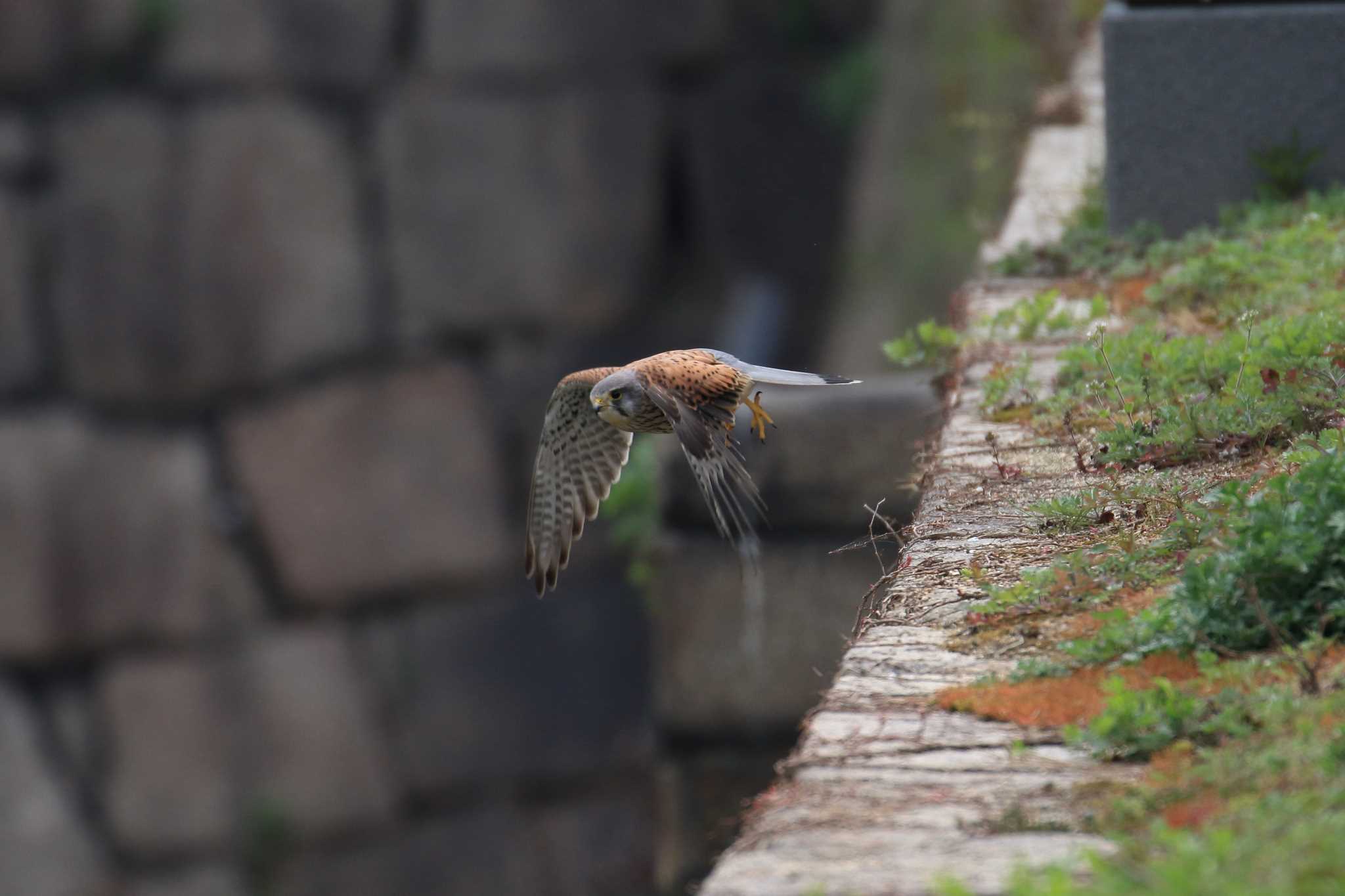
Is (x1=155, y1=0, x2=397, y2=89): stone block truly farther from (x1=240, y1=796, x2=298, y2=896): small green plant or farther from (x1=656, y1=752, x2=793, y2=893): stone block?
(x1=656, y1=752, x2=793, y2=893): stone block

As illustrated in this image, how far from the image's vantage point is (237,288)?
11.0 m

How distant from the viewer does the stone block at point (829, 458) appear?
6500 millimetres

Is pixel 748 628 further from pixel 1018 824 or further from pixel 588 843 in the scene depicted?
pixel 588 843

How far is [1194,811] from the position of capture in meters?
2.26

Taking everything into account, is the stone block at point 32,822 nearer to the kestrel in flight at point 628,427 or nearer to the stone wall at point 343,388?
the stone wall at point 343,388

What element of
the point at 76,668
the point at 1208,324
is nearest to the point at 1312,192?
the point at 1208,324

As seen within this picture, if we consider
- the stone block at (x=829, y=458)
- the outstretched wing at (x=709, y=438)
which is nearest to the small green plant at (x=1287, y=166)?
the stone block at (x=829, y=458)

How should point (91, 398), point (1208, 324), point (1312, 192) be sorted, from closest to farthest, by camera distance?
point (1208, 324), point (1312, 192), point (91, 398)

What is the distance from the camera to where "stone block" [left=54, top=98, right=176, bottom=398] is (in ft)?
35.0

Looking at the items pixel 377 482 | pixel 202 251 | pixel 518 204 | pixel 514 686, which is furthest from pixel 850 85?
pixel 514 686

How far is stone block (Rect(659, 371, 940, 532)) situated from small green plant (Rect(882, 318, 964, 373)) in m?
1.19

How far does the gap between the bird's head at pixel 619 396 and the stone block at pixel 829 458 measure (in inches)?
105

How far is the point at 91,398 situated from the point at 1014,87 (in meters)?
6.24

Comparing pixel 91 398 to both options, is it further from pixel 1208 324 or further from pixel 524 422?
pixel 1208 324
